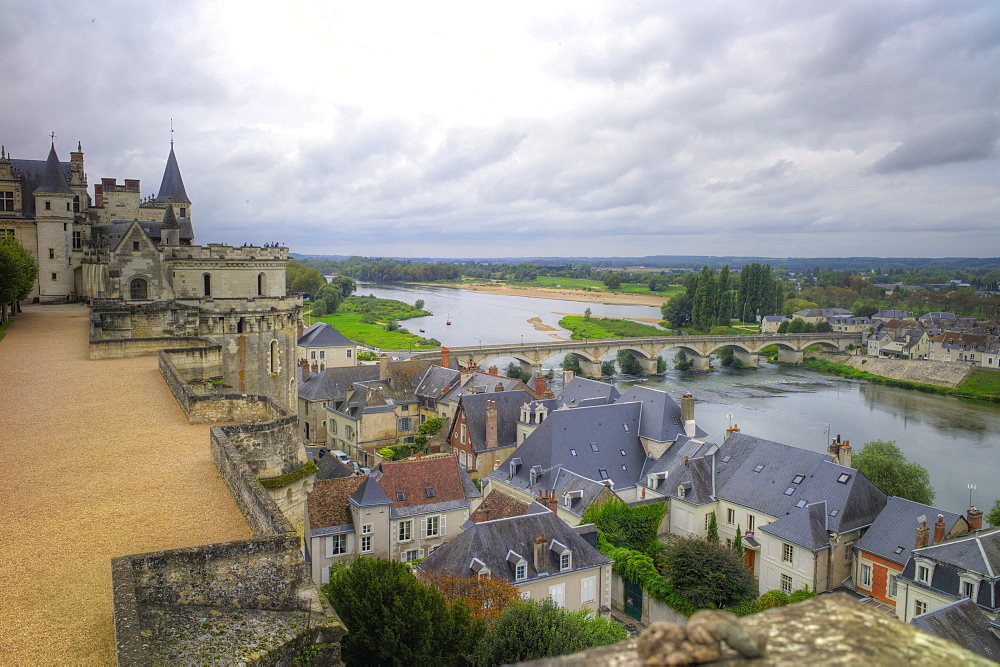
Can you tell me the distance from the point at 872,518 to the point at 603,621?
9269mm

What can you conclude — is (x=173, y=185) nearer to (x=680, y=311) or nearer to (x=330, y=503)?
(x=330, y=503)

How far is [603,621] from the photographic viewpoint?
14.1m

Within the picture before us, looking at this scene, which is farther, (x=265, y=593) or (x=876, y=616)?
(x=265, y=593)

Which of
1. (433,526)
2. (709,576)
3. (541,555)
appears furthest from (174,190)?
(709,576)

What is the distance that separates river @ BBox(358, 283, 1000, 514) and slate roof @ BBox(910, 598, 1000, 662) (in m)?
14.3

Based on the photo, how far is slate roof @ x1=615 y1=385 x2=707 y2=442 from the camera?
24516 millimetres

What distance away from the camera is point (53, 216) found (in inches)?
A: 902

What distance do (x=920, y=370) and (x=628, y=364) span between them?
2435cm

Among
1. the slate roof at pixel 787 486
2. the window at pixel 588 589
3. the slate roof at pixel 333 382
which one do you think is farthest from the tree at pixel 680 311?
the window at pixel 588 589

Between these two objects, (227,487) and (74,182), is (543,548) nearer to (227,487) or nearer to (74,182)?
(227,487)

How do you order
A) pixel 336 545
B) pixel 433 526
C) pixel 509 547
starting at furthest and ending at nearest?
pixel 433 526 < pixel 336 545 < pixel 509 547

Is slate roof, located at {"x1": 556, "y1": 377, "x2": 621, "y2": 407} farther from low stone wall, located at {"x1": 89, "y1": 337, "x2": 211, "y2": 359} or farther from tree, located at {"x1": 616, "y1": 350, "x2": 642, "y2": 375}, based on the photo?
tree, located at {"x1": 616, "y1": 350, "x2": 642, "y2": 375}

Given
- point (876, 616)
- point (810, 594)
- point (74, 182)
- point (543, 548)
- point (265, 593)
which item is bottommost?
point (810, 594)

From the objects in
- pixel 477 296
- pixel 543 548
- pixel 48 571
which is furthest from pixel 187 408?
pixel 477 296
